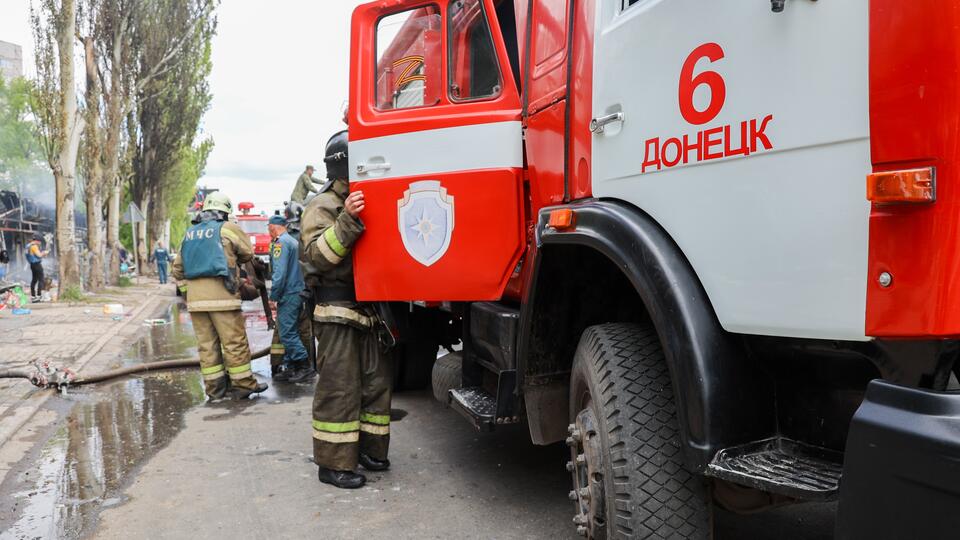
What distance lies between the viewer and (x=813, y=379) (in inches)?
74.4

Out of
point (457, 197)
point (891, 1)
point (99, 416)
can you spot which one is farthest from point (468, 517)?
point (99, 416)

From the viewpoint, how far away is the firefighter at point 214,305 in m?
5.98

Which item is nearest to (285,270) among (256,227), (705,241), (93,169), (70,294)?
(705,241)

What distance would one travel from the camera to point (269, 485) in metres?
3.88

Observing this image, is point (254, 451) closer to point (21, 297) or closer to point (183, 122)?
point (21, 297)

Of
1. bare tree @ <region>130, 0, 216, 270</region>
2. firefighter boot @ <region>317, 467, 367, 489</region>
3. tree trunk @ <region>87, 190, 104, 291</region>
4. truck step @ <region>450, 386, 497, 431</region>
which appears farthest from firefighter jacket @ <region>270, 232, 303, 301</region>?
bare tree @ <region>130, 0, 216, 270</region>

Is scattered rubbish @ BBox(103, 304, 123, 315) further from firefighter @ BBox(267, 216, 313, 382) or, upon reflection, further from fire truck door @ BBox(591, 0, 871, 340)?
fire truck door @ BBox(591, 0, 871, 340)

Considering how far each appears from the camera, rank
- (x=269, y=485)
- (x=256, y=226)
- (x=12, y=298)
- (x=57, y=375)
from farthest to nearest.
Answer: (x=256, y=226), (x=12, y=298), (x=57, y=375), (x=269, y=485)

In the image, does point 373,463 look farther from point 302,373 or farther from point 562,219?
point 302,373

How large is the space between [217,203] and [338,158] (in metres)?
2.55

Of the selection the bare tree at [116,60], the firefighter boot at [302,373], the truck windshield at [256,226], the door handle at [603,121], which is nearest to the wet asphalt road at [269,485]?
the firefighter boot at [302,373]

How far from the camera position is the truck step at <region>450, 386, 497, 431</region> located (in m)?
3.28

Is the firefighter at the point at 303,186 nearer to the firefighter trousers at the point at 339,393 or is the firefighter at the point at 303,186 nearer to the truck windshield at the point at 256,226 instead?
the firefighter trousers at the point at 339,393

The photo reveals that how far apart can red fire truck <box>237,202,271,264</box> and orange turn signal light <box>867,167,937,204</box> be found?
20.2 meters
